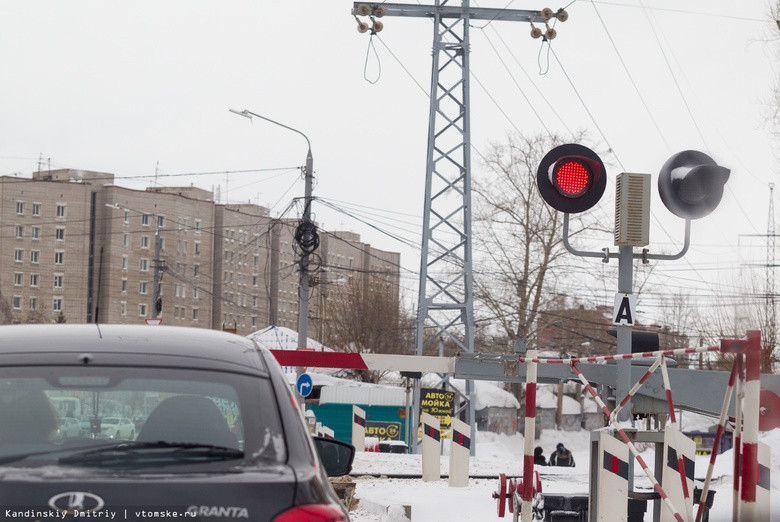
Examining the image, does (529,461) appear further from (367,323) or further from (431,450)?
(367,323)

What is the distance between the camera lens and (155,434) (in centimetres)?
327

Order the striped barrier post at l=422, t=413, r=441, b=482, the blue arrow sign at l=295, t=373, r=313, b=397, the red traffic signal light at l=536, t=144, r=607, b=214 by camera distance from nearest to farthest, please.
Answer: the red traffic signal light at l=536, t=144, r=607, b=214, the striped barrier post at l=422, t=413, r=441, b=482, the blue arrow sign at l=295, t=373, r=313, b=397

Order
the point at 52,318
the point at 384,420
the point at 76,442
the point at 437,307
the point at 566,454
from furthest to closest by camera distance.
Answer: the point at 52,318
the point at 384,420
the point at 566,454
the point at 437,307
the point at 76,442

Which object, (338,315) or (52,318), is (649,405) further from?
(52,318)

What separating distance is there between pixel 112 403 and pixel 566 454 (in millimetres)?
29314

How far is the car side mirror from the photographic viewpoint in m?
4.26

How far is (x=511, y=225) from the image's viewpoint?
54281 mm

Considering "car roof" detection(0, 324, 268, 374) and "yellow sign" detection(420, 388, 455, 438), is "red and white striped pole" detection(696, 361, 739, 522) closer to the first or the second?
"car roof" detection(0, 324, 268, 374)

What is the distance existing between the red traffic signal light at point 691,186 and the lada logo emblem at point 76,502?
692 centimetres

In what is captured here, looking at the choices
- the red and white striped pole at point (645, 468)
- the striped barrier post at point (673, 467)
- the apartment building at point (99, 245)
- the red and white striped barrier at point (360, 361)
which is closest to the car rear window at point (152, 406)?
the red and white striped pole at point (645, 468)

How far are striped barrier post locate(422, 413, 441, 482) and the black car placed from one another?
48.4 feet

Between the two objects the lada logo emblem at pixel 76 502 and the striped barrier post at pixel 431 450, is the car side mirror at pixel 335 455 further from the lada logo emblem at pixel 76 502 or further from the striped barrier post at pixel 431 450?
the striped barrier post at pixel 431 450

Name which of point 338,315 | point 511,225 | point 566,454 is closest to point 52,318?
point 338,315

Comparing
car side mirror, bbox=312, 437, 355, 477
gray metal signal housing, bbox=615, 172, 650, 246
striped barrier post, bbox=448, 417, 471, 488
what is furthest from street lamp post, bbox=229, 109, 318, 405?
car side mirror, bbox=312, 437, 355, 477
